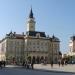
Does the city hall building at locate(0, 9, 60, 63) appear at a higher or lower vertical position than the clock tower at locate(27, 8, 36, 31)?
lower

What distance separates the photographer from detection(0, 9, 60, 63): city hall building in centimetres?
13226

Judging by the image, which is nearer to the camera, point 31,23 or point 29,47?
point 29,47

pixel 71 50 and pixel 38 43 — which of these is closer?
pixel 71 50

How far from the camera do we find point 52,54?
138 m

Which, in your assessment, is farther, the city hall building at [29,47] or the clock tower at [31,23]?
the clock tower at [31,23]

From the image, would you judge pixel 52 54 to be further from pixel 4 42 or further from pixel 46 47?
pixel 4 42

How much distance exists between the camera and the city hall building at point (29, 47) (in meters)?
132

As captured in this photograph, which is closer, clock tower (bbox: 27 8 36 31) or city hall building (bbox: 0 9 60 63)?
city hall building (bbox: 0 9 60 63)

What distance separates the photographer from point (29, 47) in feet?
438

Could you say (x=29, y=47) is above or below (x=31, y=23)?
below

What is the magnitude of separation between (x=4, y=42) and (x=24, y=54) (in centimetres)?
1053

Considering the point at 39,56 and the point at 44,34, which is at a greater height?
the point at 44,34

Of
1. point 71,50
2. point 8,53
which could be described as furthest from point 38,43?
point 71,50

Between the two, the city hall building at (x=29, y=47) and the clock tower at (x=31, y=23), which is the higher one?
the clock tower at (x=31, y=23)
